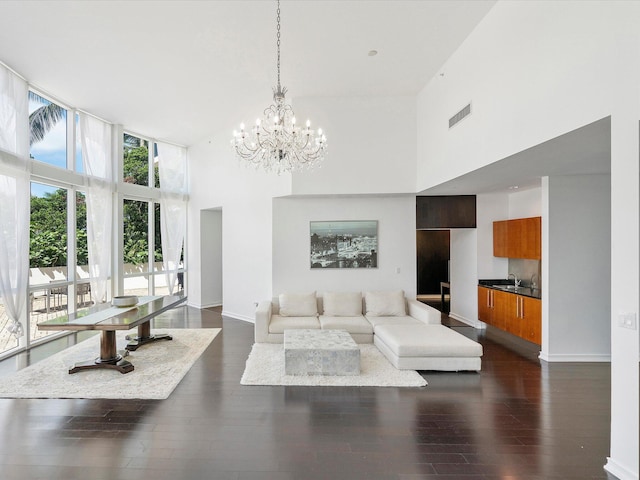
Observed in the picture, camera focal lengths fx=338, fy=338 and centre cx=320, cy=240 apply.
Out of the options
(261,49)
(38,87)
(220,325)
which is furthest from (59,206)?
(261,49)

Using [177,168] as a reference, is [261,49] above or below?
above

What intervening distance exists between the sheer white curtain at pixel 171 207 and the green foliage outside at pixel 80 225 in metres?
0.20

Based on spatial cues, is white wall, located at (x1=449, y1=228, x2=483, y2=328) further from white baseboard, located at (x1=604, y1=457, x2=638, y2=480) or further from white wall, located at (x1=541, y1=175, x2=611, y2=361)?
white baseboard, located at (x1=604, y1=457, x2=638, y2=480)

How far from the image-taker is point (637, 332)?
218cm

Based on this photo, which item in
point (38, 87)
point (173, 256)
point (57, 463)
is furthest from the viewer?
point (173, 256)

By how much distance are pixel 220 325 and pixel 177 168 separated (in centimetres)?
418

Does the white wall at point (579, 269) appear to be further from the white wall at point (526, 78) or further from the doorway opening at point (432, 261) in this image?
the doorway opening at point (432, 261)

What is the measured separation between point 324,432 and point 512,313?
4.22 m

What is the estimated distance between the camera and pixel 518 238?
5875mm

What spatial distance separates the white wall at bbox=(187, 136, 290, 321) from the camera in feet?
22.2

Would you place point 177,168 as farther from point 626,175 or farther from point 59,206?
point 626,175

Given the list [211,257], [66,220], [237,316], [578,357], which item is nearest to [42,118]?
[66,220]

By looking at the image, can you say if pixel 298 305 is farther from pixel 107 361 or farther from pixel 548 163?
pixel 548 163

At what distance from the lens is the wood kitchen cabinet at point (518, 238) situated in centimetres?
546
